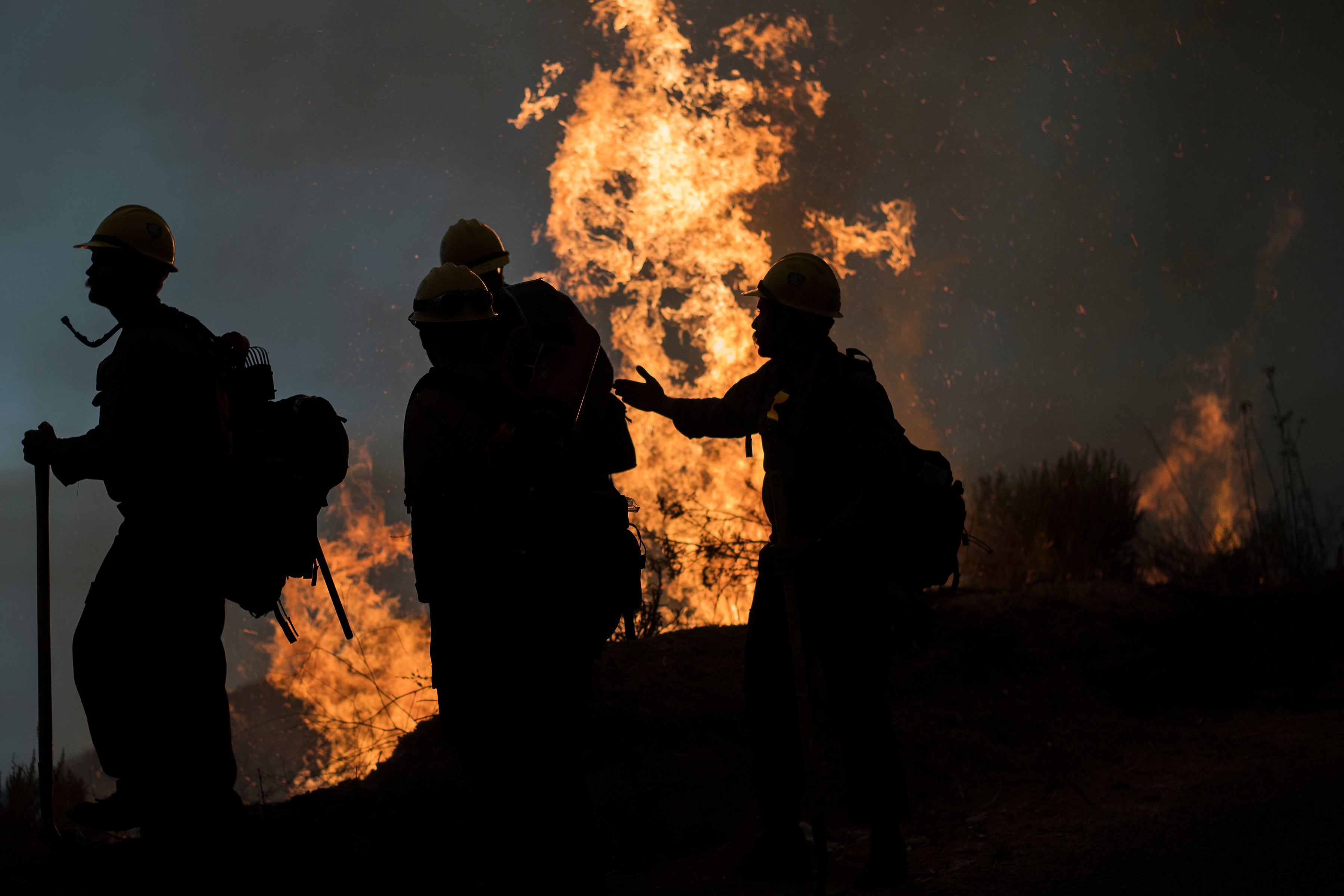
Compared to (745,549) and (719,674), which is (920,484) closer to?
(719,674)

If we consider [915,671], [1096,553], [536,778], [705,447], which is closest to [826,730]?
[915,671]

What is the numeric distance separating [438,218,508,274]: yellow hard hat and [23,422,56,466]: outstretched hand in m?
1.55

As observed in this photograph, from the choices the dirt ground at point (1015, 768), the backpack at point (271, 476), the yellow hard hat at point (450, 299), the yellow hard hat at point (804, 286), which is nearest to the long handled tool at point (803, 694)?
the dirt ground at point (1015, 768)

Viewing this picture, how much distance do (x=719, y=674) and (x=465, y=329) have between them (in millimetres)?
4295

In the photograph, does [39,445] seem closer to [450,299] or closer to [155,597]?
[155,597]

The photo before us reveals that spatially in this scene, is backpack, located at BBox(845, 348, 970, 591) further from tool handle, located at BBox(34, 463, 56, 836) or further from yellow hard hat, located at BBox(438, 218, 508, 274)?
tool handle, located at BBox(34, 463, 56, 836)

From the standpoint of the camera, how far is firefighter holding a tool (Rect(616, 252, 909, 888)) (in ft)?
11.1

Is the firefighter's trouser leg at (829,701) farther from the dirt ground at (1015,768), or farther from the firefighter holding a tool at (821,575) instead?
the dirt ground at (1015,768)

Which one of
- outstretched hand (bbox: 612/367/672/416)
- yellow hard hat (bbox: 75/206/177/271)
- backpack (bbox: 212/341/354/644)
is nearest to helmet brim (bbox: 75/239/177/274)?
yellow hard hat (bbox: 75/206/177/271)

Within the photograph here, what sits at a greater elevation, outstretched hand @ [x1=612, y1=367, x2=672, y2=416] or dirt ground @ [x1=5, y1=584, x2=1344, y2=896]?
outstretched hand @ [x1=612, y1=367, x2=672, y2=416]

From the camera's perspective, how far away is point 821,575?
3.51m

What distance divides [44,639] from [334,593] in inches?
46.1

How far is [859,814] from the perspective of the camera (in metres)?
3.38

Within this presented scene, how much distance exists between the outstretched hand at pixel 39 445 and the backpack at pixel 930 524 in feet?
10.0
